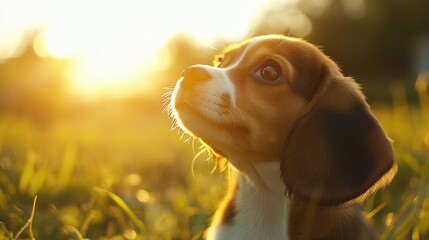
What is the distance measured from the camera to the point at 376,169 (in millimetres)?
3027

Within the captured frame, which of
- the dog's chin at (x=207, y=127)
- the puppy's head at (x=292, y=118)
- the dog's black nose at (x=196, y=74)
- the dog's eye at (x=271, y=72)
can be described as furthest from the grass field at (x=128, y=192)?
the dog's eye at (x=271, y=72)

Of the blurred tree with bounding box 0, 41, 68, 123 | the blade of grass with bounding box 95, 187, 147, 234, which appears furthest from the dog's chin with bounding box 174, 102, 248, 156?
the blurred tree with bounding box 0, 41, 68, 123

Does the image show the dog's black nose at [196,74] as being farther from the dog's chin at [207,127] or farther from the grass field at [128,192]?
the grass field at [128,192]

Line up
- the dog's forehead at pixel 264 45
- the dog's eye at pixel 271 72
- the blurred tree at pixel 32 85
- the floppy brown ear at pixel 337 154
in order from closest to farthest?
the floppy brown ear at pixel 337 154 → the dog's eye at pixel 271 72 → the dog's forehead at pixel 264 45 → the blurred tree at pixel 32 85

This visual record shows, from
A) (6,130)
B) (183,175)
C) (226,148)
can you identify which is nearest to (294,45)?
(226,148)

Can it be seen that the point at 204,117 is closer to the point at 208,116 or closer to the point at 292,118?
the point at 208,116

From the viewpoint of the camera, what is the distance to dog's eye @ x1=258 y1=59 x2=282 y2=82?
11.9ft

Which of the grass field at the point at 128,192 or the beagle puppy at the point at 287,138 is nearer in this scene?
the beagle puppy at the point at 287,138

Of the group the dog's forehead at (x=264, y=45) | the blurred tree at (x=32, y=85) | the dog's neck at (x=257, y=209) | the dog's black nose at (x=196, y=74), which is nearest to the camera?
the dog's black nose at (x=196, y=74)

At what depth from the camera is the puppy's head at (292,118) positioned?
3.07 m

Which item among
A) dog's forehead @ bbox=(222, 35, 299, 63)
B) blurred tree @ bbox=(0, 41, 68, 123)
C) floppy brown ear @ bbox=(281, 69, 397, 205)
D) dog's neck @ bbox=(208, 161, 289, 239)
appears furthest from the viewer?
blurred tree @ bbox=(0, 41, 68, 123)

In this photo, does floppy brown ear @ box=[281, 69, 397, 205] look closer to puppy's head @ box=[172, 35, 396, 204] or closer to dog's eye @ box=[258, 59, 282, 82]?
puppy's head @ box=[172, 35, 396, 204]

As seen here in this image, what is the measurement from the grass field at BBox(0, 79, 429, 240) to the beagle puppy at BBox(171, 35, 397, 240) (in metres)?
0.43

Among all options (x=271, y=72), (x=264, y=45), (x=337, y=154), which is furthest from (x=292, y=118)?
(x=264, y=45)
